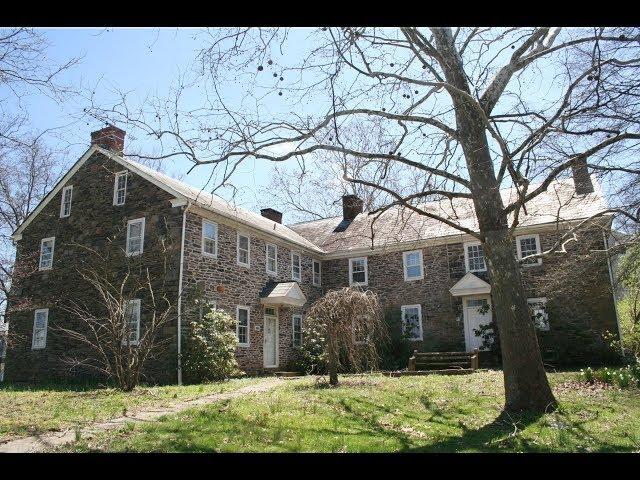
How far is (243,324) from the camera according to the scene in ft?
62.7

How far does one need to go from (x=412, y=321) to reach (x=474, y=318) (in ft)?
8.65

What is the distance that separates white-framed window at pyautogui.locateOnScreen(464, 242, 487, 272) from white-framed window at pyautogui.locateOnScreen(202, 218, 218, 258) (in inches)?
413

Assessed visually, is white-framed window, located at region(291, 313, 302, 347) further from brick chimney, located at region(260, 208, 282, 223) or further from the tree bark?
the tree bark

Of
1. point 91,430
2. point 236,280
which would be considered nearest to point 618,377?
point 91,430

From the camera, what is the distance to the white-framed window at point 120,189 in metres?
18.9

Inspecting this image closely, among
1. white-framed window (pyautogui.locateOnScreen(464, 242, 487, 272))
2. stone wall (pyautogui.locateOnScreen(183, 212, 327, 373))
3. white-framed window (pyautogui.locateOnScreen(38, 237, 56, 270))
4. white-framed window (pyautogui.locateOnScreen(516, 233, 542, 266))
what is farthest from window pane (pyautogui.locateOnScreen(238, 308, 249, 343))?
white-framed window (pyautogui.locateOnScreen(516, 233, 542, 266))

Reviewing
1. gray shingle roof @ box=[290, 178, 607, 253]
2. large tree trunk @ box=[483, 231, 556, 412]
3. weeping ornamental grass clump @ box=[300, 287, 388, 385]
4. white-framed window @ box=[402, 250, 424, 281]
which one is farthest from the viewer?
white-framed window @ box=[402, 250, 424, 281]

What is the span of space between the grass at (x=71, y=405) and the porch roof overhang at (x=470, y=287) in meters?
10.6

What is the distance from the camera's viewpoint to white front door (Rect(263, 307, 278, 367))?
66.0 feet

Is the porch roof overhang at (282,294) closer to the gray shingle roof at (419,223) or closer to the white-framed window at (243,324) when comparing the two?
the white-framed window at (243,324)

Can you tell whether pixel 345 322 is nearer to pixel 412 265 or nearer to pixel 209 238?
pixel 209 238

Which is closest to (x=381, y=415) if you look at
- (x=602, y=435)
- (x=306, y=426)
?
(x=306, y=426)

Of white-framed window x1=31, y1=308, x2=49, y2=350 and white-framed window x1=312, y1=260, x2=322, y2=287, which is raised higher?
white-framed window x1=312, y1=260, x2=322, y2=287
